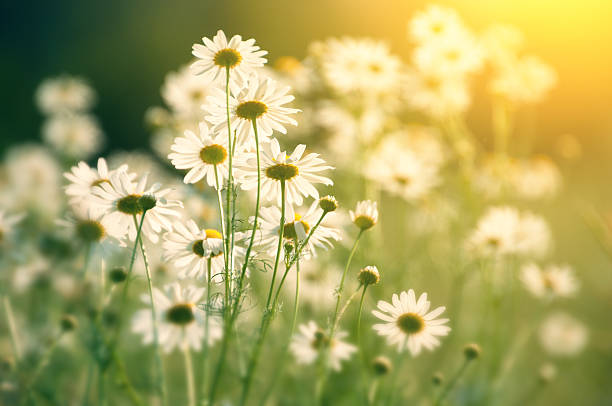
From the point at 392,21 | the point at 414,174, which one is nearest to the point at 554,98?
the point at 392,21

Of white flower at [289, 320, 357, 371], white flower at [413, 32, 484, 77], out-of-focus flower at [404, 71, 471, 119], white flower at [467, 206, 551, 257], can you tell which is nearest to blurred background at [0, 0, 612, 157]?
out-of-focus flower at [404, 71, 471, 119]

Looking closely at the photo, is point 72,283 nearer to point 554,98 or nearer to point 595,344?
point 595,344

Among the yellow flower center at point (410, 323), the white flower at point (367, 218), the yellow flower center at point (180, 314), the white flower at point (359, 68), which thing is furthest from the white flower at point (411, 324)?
the white flower at point (359, 68)

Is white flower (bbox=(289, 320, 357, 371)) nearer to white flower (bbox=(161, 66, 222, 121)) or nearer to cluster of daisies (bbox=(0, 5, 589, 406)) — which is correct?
cluster of daisies (bbox=(0, 5, 589, 406))

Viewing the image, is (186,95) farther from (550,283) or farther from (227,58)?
(550,283)

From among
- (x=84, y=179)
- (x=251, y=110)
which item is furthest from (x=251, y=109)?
(x=84, y=179)
